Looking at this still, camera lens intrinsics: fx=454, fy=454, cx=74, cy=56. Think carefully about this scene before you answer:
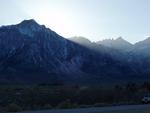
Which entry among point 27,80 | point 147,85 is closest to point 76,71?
point 27,80

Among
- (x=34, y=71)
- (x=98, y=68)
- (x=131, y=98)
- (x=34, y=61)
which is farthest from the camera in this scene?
(x=98, y=68)

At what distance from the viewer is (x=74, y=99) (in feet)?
200

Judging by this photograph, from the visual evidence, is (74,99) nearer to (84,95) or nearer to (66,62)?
(84,95)

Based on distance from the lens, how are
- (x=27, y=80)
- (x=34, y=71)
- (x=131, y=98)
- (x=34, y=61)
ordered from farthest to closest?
(x=34, y=61) < (x=34, y=71) < (x=27, y=80) < (x=131, y=98)

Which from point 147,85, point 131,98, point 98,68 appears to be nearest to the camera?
point 131,98

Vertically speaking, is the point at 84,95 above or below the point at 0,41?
below

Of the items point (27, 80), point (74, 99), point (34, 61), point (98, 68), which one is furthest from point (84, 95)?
point (98, 68)

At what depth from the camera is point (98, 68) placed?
199375 millimetres

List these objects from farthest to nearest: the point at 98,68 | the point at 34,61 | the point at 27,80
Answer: the point at 98,68 → the point at 34,61 → the point at 27,80

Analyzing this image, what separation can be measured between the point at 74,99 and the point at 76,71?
12891 centimetres

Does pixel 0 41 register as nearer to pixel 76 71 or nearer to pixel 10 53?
pixel 10 53

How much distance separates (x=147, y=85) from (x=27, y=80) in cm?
8346

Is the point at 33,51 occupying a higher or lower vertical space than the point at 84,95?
higher

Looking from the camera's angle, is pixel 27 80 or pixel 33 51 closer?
pixel 27 80
